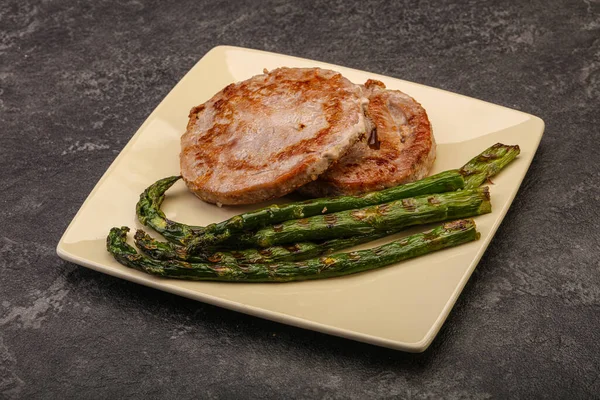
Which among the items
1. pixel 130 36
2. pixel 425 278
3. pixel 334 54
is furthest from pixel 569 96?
pixel 130 36

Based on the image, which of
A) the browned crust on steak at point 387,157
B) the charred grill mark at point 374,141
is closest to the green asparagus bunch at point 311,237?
Answer: the browned crust on steak at point 387,157

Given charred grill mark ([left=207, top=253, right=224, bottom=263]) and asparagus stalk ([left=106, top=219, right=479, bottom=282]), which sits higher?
charred grill mark ([left=207, top=253, right=224, bottom=263])

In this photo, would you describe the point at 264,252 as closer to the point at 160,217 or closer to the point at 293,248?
the point at 293,248

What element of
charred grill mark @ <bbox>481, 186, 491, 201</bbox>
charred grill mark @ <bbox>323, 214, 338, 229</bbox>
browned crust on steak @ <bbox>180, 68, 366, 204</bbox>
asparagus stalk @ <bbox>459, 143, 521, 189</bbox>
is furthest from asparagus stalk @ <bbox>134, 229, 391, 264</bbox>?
asparagus stalk @ <bbox>459, 143, 521, 189</bbox>

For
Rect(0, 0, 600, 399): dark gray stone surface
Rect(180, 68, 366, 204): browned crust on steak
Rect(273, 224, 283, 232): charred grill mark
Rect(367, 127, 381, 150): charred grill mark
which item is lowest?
Rect(0, 0, 600, 399): dark gray stone surface

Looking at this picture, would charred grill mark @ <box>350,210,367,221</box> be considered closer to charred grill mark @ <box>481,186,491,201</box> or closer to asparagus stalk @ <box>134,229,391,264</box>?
asparagus stalk @ <box>134,229,391,264</box>

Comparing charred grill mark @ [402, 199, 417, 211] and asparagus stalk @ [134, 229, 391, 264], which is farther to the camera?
charred grill mark @ [402, 199, 417, 211]
